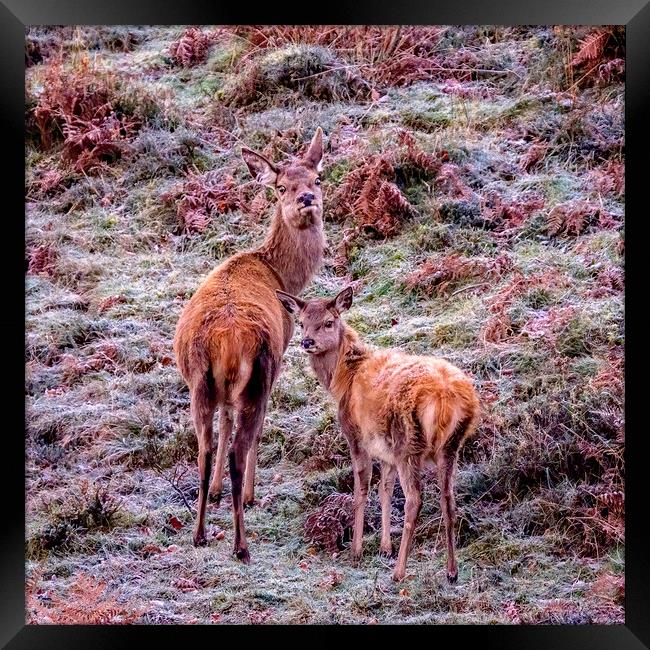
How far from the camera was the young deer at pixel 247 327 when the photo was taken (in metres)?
6.45

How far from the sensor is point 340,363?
6.62 m

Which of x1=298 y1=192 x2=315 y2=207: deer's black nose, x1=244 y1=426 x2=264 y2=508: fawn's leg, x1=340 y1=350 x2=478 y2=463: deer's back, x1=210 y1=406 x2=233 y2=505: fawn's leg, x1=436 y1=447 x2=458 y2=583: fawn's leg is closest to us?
x1=340 y1=350 x2=478 y2=463: deer's back

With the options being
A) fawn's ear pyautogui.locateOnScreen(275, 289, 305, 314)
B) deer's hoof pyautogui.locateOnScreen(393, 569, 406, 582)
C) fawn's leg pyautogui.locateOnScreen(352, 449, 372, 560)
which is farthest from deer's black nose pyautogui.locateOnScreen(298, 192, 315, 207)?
deer's hoof pyautogui.locateOnScreen(393, 569, 406, 582)

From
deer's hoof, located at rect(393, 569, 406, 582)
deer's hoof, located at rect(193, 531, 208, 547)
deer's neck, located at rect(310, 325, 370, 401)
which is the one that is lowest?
deer's hoof, located at rect(393, 569, 406, 582)

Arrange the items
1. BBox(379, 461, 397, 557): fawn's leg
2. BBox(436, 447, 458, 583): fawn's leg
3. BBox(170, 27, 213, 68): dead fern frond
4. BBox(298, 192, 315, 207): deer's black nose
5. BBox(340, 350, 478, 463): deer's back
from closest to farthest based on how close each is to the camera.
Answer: BBox(340, 350, 478, 463): deer's back → BBox(436, 447, 458, 583): fawn's leg → BBox(379, 461, 397, 557): fawn's leg → BBox(298, 192, 315, 207): deer's black nose → BBox(170, 27, 213, 68): dead fern frond

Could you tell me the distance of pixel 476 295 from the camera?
6.95 meters

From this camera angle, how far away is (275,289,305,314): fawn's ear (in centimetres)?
667

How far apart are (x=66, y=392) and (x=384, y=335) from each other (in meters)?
2.09

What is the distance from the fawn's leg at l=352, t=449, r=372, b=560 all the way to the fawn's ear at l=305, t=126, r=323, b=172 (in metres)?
1.87

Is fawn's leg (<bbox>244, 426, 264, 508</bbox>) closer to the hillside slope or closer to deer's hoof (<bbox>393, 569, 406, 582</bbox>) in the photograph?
the hillside slope

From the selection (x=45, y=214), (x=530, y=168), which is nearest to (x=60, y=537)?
(x=45, y=214)
